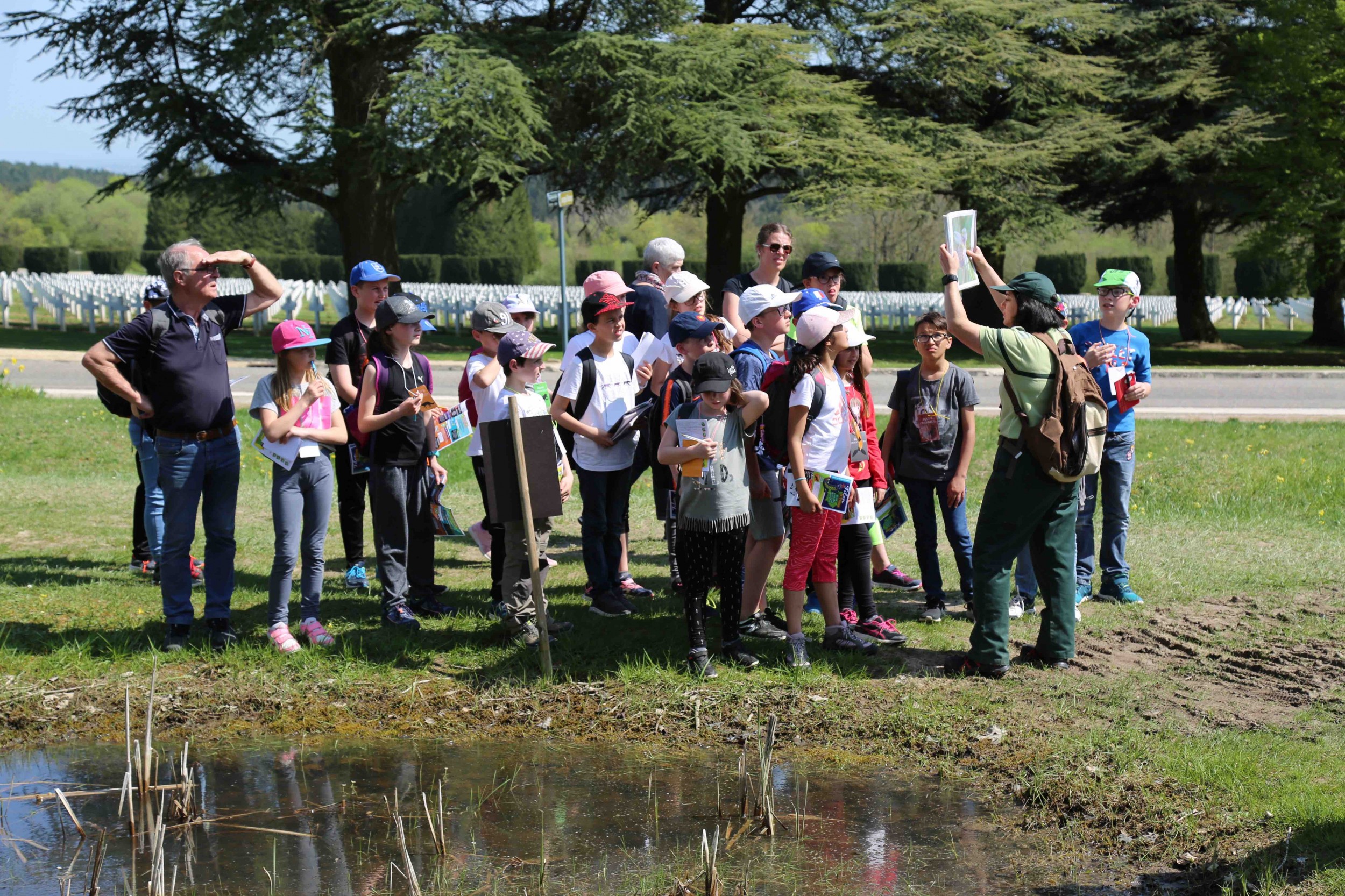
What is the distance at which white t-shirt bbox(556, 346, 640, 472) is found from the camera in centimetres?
684

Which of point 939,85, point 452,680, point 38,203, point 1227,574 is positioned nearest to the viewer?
point 452,680

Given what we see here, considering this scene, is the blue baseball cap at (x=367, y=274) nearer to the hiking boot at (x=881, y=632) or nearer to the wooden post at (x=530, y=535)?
the wooden post at (x=530, y=535)

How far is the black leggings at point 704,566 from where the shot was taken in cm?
604

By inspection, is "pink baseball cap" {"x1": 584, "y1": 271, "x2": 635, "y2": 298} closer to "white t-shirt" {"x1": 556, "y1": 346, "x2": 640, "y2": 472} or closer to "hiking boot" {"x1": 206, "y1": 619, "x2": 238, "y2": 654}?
"white t-shirt" {"x1": 556, "y1": 346, "x2": 640, "y2": 472}

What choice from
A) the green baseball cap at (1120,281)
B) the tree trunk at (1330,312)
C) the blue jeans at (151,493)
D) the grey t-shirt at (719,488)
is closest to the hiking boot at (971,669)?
the grey t-shirt at (719,488)

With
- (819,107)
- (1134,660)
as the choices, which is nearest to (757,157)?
(819,107)

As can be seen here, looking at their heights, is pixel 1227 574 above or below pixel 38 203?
below

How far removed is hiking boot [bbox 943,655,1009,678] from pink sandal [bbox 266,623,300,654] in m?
3.35

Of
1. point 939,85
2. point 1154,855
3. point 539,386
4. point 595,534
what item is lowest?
point 1154,855

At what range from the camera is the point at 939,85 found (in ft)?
95.6

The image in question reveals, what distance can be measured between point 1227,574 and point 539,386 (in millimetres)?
4665

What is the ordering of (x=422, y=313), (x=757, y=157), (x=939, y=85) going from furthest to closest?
1. (x=939, y=85)
2. (x=757, y=157)
3. (x=422, y=313)

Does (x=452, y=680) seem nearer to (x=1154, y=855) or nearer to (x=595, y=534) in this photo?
(x=595, y=534)

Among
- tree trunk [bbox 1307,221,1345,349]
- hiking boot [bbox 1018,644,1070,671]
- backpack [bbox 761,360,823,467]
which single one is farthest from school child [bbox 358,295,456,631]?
tree trunk [bbox 1307,221,1345,349]
